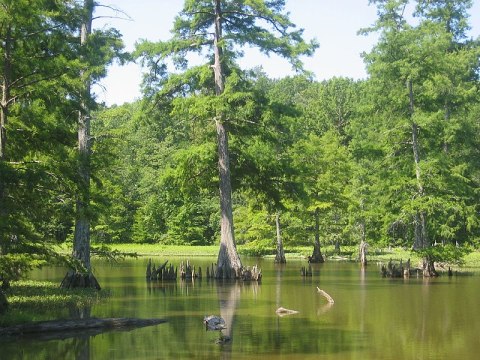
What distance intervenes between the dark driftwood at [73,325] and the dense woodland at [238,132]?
3.58ft

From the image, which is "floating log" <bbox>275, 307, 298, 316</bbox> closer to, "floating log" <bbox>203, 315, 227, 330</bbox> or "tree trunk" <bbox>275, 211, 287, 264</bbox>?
"floating log" <bbox>203, 315, 227, 330</bbox>

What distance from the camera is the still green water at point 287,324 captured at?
11539 mm

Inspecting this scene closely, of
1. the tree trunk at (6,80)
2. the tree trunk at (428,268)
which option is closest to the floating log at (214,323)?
the tree trunk at (6,80)

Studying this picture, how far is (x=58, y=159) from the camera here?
15234 millimetres

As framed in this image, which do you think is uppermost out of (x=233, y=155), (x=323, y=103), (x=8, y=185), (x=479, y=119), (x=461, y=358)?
(x=323, y=103)

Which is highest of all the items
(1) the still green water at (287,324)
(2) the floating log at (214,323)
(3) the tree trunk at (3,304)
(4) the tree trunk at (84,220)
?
(4) the tree trunk at (84,220)

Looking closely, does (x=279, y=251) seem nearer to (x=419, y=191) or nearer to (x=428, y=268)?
(x=419, y=191)

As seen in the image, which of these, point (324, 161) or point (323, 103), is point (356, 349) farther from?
point (323, 103)

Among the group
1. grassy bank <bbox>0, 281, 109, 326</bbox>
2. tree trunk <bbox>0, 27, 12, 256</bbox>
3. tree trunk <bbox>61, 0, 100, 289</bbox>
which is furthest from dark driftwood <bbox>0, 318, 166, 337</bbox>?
tree trunk <bbox>61, 0, 100, 289</bbox>

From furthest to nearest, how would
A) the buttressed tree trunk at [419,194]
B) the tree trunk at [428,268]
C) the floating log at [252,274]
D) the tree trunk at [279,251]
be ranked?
the tree trunk at [279,251] → the buttressed tree trunk at [419,194] → the tree trunk at [428,268] → the floating log at [252,274]

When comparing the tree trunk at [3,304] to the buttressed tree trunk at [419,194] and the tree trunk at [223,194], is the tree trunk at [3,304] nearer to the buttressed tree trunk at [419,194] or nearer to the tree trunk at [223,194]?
the tree trunk at [223,194]

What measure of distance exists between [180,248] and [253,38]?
109ft

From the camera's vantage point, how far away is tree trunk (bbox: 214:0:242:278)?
1109 inches

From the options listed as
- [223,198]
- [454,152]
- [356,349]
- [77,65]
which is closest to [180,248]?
[454,152]
